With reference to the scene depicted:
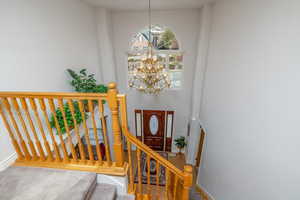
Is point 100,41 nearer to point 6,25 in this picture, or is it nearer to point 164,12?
point 164,12

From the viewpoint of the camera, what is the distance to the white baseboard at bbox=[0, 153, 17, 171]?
1641 millimetres

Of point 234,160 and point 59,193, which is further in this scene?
point 234,160

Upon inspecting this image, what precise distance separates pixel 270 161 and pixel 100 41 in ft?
14.5

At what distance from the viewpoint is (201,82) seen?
4.12 m

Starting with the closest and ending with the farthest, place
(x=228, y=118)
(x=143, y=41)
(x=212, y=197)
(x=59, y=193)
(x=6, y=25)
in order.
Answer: (x=59, y=193)
(x=6, y=25)
(x=228, y=118)
(x=212, y=197)
(x=143, y=41)

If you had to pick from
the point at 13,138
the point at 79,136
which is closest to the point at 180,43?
the point at 79,136

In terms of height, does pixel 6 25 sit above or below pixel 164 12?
below

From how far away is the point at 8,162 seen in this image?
169 centimetres

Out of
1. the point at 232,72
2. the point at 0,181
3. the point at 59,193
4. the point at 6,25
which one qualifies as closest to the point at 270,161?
the point at 232,72

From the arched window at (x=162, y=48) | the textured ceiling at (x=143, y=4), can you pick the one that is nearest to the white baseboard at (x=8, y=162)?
the textured ceiling at (x=143, y=4)

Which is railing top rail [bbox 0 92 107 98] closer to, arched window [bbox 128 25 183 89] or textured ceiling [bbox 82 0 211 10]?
textured ceiling [bbox 82 0 211 10]

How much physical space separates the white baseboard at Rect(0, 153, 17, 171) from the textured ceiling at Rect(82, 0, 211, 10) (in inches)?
136

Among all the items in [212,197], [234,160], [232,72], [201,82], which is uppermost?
[232,72]

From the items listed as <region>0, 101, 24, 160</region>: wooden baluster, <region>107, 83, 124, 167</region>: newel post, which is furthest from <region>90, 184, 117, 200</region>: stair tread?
<region>0, 101, 24, 160</region>: wooden baluster
